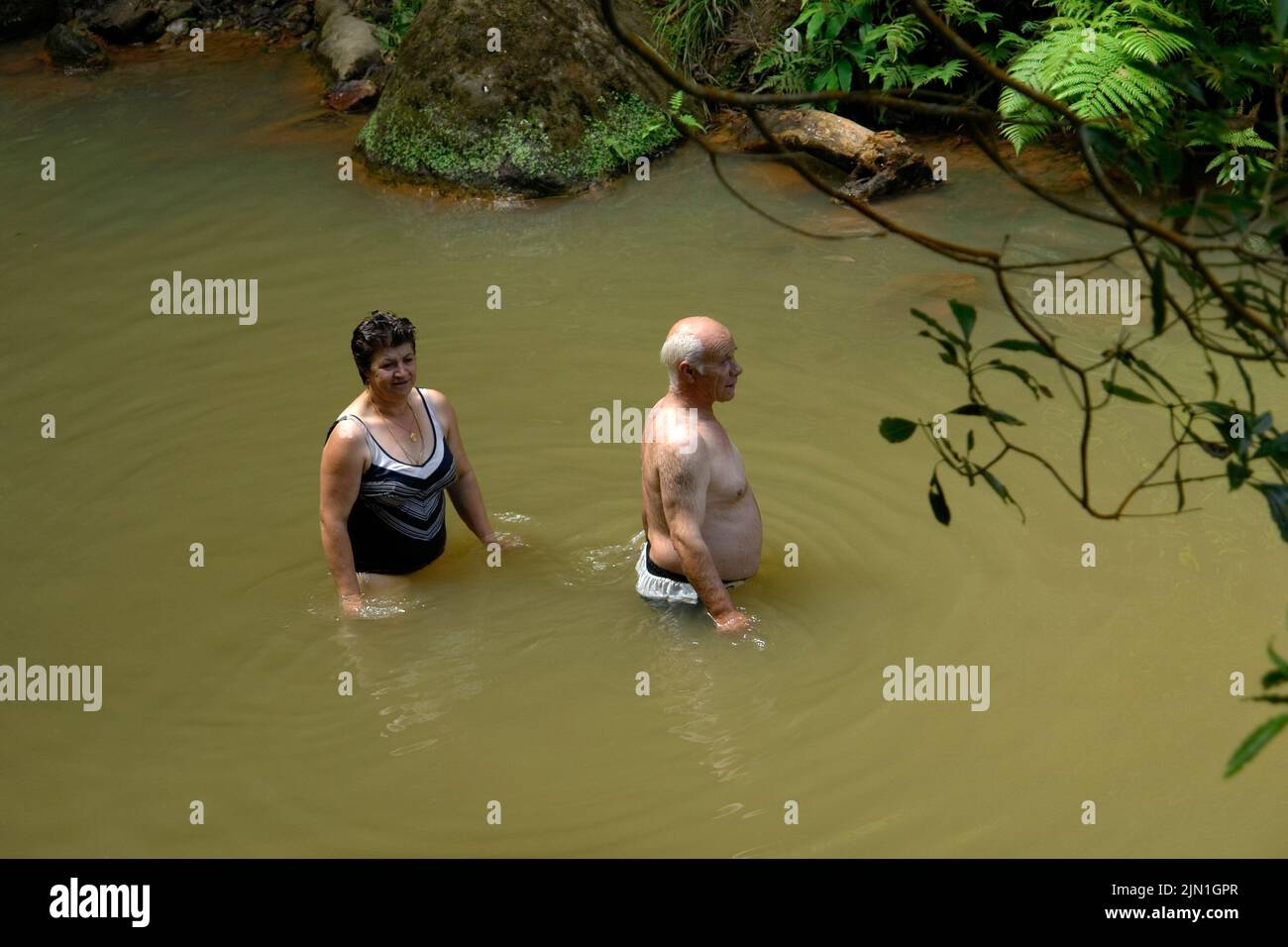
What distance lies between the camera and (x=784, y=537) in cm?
630

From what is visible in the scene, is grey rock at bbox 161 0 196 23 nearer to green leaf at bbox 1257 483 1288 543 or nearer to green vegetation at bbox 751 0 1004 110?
green vegetation at bbox 751 0 1004 110

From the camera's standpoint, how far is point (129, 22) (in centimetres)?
1315

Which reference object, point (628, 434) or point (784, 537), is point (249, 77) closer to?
point (628, 434)

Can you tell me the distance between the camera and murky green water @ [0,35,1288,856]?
4.75 m

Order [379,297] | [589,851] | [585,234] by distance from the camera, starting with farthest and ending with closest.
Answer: [585,234], [379,297], [589,851]

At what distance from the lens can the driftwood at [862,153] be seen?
977 cm

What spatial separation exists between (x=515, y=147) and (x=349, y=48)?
2.90 m

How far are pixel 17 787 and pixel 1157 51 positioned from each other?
856 cm

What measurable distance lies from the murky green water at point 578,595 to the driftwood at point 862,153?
33 cm

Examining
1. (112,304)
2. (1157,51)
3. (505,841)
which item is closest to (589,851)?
(505,841)

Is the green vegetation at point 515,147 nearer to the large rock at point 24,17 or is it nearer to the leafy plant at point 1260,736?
the large rock at point 24,17

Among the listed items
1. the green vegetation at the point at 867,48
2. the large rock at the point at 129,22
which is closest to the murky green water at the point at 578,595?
the green vegetation at the point at 867,48

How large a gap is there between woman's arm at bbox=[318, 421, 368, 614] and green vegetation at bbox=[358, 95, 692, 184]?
205 inches

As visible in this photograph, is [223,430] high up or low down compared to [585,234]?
down
